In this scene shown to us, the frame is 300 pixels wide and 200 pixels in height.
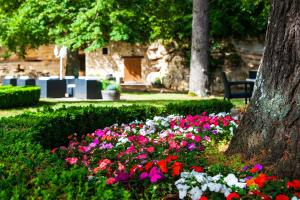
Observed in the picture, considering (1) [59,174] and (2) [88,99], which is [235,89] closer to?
(2) [88,99]

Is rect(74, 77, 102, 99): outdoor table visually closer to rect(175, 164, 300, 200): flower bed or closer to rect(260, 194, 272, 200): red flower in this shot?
rect(175, 164, 300, 200): flower bed

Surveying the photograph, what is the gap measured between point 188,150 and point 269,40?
5.16 ft

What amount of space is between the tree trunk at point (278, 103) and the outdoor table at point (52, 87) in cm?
1359

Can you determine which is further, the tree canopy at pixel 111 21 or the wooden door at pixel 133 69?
→ the wooden door at pixel 133 69

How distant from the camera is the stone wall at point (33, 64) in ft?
103

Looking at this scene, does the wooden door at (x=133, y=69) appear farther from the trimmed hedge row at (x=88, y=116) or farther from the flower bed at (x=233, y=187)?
the flower bed at (x=233, y=187)

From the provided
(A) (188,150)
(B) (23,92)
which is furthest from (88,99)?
(A) (188,150)

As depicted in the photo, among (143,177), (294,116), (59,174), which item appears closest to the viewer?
(59,174)

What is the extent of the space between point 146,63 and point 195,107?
2125 cm

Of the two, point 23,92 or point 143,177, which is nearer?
point 143,177

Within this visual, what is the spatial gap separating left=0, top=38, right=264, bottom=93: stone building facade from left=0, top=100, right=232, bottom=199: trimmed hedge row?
14.2m

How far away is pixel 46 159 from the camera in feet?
11.5

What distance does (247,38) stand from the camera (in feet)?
78.3

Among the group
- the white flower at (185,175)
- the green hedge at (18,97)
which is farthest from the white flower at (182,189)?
the green hedge at (18,97)
